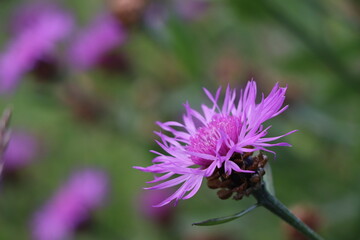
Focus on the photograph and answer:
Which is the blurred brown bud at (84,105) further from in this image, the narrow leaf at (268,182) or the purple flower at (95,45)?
the narrow leaf at (268,182)

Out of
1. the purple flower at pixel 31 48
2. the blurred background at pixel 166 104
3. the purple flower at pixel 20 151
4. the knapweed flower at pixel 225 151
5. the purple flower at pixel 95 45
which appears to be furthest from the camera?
the purple flower at pixel 20 151

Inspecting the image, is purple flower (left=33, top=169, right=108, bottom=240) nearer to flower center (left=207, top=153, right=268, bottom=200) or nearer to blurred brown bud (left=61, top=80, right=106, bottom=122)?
blurred brown bud (left=61, top=80, right=106, bottom=122)

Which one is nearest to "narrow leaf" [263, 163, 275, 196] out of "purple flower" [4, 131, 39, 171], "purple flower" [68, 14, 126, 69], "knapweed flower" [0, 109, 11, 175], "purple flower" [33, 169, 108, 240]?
"knapweed flower" [0, 109, 11, 175]

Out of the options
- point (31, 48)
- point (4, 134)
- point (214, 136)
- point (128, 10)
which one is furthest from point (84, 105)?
point (214, 136)

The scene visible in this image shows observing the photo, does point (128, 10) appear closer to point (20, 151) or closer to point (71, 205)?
point (71, 205)

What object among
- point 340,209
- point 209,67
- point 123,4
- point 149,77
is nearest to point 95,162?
point 149,77

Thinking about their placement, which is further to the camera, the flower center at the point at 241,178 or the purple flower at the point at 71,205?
the purple flower at the point at 71,205

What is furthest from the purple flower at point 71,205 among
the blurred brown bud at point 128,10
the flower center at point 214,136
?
the flower center at point 214,136
